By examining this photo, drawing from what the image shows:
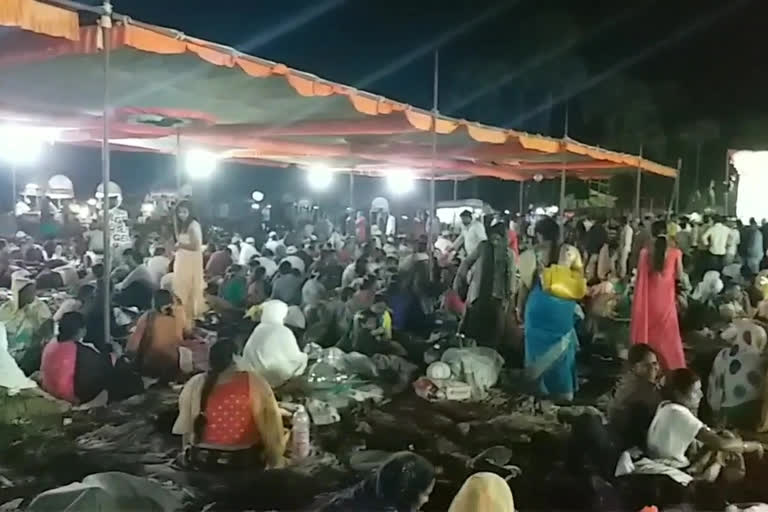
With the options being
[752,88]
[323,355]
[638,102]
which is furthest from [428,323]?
[752,88]

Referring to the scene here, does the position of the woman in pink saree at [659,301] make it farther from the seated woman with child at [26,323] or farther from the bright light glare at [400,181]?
the seated woman with child at [26,323]

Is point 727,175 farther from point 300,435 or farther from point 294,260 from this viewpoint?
point 300,435

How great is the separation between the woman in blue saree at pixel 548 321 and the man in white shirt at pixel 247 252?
920 mm

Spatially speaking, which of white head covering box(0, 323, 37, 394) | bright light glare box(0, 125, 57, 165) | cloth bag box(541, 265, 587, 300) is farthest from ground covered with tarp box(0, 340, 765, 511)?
bright light glare box(0, 125, 57, 165)

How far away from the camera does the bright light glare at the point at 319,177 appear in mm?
2912

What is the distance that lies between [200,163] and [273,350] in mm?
685

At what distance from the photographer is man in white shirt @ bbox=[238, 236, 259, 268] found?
8.88ft

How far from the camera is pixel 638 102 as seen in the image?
2.85 m

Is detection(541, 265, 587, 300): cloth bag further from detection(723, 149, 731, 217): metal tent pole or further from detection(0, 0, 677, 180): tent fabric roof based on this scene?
detection(723, 149, 731, 217): metal tent pole

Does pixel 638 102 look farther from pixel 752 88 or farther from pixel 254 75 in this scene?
pixel 254 75

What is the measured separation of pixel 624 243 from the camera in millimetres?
2854

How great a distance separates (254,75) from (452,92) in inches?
32.4

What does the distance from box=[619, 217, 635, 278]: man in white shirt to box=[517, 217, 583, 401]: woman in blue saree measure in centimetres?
14

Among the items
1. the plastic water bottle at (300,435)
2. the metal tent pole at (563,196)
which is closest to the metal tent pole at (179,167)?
the plastic water bottle at (300,435)
